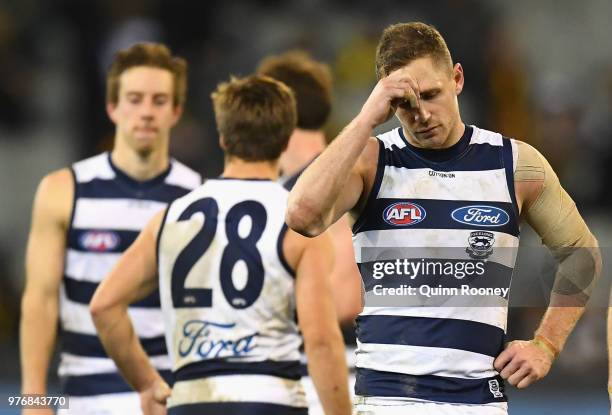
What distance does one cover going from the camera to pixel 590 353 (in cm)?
889

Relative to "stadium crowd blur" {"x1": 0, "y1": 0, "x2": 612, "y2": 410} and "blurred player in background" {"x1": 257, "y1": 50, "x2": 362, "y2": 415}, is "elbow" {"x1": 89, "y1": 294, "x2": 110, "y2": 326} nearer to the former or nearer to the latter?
"blurred player in background" {"x1": 257, "y1": 50, "x2": 362, "y2": 415}

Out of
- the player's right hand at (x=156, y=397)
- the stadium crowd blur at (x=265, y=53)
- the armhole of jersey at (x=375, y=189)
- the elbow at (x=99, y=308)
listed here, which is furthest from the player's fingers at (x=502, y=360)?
the stadium crowd blur at (x=265, y=53)

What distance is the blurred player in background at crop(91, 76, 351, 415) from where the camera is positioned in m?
4.86

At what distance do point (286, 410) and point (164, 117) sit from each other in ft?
7.04

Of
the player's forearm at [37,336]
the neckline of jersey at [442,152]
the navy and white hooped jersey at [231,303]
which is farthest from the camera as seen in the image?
the player's forearm at [37,336]

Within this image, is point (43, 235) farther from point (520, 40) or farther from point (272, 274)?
point (520, 40)

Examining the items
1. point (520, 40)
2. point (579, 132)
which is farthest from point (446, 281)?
point (520, 40)

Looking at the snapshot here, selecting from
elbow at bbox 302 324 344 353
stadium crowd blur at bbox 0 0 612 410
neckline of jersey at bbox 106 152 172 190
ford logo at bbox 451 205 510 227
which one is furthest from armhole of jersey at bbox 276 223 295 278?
stadium crowd blur at bbox 0 0 612 410

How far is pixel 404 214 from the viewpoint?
13.2 feet

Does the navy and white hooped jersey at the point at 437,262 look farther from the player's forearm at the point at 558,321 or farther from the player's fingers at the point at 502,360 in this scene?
the player's forearm at the point at 558,321

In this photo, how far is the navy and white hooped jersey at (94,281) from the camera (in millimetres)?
6129

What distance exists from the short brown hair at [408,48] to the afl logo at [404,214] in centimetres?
42

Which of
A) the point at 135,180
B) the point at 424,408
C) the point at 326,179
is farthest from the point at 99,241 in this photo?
the point at 424,408

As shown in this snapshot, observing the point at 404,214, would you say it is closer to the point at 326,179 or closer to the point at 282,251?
the point at 326,179
